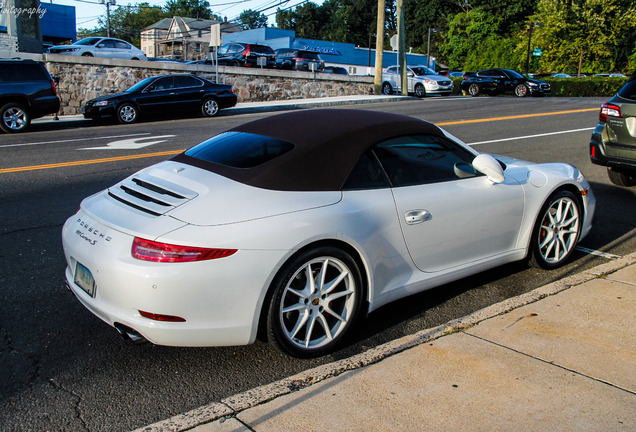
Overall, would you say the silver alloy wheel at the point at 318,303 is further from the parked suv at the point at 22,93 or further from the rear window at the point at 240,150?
the parked suv at the point at 22,93

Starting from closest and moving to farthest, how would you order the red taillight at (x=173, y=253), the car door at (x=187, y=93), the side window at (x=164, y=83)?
the red taillight at (x=173, y=253)
the side window at (x=164, y=83)
the car door at (x=187, y=93)

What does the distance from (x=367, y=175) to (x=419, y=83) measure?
2813 cm

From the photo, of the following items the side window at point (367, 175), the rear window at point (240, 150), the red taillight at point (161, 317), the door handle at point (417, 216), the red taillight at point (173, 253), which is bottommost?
the red taillight at point (161, 317)

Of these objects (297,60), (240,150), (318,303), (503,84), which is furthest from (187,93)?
(297,60)

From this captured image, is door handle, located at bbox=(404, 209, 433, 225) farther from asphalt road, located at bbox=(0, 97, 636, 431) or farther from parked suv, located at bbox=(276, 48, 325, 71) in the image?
parked suv, located at bbox=(276, 48, 325, 71)

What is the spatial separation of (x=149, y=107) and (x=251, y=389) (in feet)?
53.2

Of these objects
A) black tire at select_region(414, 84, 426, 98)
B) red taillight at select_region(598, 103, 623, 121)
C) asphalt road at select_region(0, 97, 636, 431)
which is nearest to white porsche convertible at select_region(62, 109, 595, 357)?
asphalt road at select_region(0, 97, 636, 431)

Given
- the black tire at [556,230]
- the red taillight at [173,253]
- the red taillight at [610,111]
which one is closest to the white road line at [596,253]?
the black tire at [556,230]

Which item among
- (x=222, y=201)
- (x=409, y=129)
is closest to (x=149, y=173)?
(x=222, y=201)

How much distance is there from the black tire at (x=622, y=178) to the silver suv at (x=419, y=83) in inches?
874

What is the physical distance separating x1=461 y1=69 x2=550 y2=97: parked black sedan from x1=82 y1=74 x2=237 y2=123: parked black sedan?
51.7 ft

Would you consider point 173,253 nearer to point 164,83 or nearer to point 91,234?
point 91,234

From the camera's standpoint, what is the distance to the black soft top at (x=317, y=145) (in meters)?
3.69

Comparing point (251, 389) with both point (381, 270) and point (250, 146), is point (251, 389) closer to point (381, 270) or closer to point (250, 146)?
point (381, 270)
